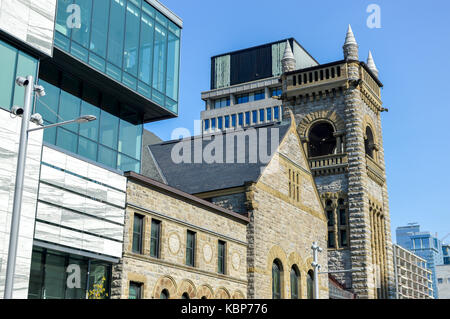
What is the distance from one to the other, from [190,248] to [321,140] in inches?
1429

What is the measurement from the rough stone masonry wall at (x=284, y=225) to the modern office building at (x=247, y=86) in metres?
69.6

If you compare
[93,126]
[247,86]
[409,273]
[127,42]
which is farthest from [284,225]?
[409,273]

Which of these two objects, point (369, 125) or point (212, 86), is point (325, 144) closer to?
point (369, 125)

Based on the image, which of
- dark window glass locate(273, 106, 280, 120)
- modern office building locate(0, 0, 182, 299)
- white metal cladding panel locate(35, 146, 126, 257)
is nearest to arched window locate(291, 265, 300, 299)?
modern office building locate(0, 0, 182, 299)

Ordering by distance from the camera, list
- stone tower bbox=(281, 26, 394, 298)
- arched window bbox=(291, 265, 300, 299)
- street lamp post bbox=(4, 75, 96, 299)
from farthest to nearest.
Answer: stone tower bbox=(281, 26, 394, 298)
arched window bbox=(291, 265, 300, 299)
street lamp post bbox=(4, 75, 96, 299)

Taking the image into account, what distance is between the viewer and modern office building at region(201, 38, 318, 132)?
114875 mm

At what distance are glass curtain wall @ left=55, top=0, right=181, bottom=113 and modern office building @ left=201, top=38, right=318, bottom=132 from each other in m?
79.7

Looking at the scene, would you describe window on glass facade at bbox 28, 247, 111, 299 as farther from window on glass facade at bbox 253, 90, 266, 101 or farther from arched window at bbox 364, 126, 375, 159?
window on glass facade at bbox 253, 90, 266, 101

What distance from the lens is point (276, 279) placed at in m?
36.9

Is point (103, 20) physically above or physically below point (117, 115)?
above

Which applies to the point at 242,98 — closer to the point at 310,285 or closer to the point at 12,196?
the point at 310,285

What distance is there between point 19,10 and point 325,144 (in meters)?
47.0
